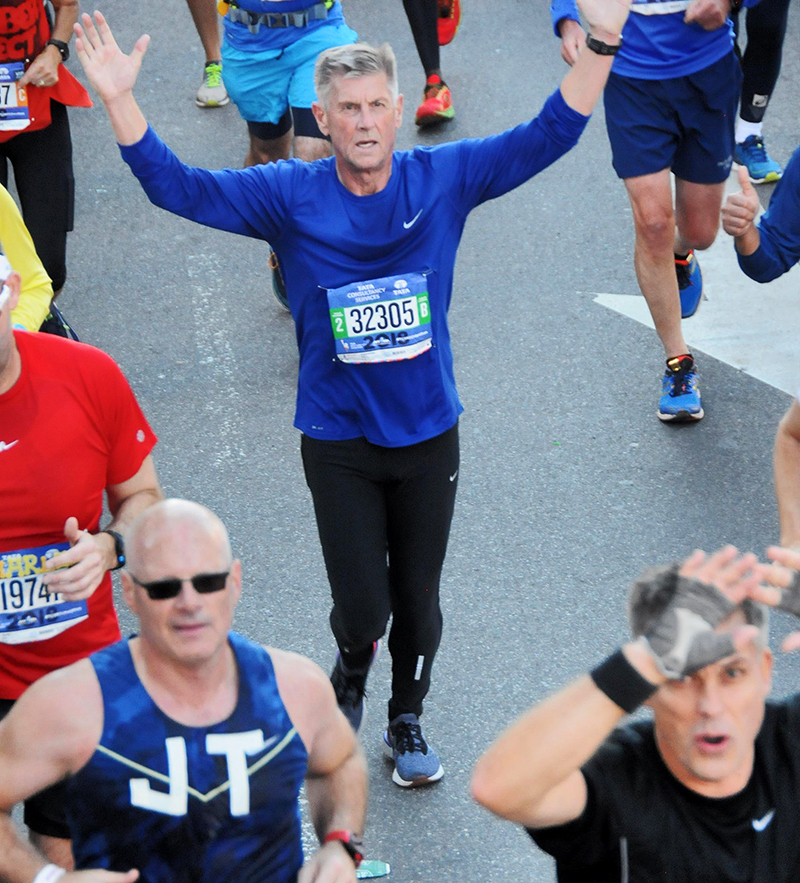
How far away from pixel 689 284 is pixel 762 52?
176cm

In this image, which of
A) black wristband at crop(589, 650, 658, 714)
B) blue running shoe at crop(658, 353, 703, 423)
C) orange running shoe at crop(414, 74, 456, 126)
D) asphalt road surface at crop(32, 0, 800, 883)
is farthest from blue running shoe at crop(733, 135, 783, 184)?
black wristband at crop(589, 650, 658, 714)

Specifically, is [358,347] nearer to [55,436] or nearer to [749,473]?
[55,436]

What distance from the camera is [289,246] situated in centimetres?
391

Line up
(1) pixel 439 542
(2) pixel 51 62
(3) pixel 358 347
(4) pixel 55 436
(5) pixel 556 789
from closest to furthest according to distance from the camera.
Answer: (5) pixel 556 789, (4) pixel 55 436, (3) pixel 358 347, (1) pixel 439 542, (2) pixel 51 62

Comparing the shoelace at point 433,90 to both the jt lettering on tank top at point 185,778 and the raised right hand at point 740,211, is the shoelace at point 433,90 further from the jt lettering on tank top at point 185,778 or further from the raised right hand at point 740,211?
the jt lettering on tank top at point 185,778

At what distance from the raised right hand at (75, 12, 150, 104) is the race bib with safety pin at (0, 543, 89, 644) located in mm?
1204

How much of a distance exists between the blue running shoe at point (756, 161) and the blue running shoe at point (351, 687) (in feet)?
15.1

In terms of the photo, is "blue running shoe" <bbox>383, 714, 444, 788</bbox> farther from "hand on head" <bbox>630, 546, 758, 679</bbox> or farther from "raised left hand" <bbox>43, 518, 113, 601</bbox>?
"hand on head" <bbox>630, 546, 758, 679</bbox>

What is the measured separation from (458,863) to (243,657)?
1613 millimetres

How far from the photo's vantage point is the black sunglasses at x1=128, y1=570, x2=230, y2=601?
2.71m

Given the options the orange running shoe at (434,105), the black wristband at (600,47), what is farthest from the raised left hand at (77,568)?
the orange running shoe at (434,105)

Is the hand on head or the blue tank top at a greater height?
the hand on head

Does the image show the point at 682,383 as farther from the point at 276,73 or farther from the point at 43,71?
the point at 43,71

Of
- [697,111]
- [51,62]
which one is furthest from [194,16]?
[697,111]
